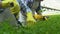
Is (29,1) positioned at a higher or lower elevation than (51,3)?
higher

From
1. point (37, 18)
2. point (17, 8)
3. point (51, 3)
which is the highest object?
point (17, 8)

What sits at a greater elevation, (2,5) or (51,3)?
(2,5)

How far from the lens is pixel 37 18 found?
5352 millimetres

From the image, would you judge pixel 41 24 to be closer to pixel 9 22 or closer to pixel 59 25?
pixel 59 25

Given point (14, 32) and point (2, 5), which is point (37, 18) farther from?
point (14, 32)

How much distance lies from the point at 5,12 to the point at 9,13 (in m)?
0.07

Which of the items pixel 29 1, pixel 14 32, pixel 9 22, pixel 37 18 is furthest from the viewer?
pixel 29 1

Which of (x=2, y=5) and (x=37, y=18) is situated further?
(x=37, y=18)

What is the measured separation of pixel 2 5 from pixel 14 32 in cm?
79

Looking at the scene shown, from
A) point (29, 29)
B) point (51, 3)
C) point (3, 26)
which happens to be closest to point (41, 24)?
point (29, 29)

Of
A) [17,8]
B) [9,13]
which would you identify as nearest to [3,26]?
[9,13]

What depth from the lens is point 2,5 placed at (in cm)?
466

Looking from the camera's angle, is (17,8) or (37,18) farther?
(37,18)

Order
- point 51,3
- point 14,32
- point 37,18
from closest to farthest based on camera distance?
point 14,32 < point 37,18 < point 51,3
